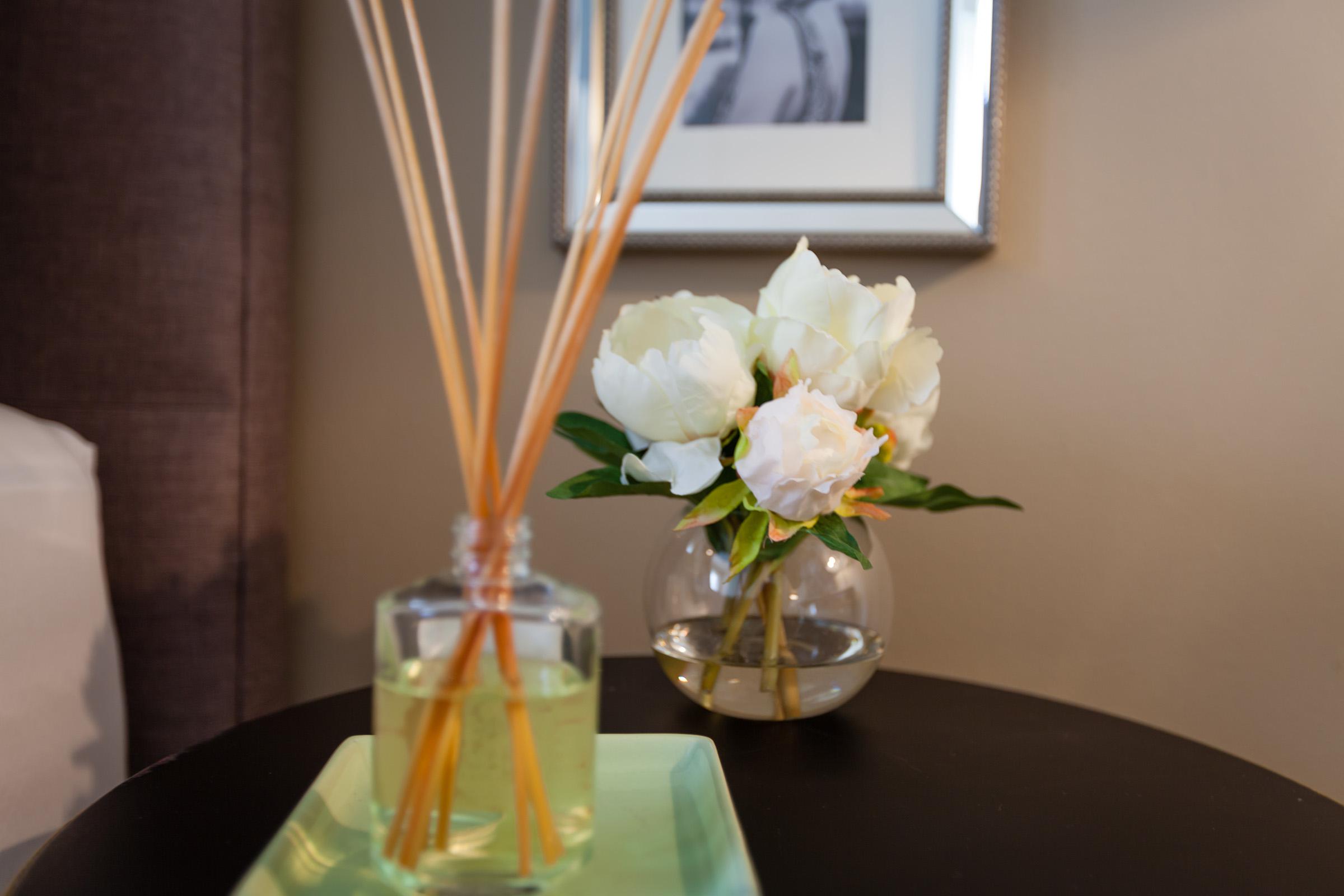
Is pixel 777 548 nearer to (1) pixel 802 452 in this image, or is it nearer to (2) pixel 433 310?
(1) pixel 802 452

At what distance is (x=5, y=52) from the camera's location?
94cm

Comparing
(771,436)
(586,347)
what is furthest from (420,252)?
(586,347)

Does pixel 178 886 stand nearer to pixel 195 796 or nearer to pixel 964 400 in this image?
pixel 195 796

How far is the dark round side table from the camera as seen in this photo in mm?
467

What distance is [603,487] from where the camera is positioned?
657 millimetres

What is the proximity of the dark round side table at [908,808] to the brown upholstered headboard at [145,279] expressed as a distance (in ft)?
1.14

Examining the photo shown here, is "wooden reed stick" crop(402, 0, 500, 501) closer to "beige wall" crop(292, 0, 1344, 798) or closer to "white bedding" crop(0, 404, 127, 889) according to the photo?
"white bedding" crop(0, 404, 127, 889)

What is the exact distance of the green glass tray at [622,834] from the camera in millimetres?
420

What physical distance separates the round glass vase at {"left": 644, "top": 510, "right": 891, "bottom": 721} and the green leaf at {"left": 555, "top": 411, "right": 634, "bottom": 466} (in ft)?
0.27

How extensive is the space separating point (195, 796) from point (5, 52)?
799mm

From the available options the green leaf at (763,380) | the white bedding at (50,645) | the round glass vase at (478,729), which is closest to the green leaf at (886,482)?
the green leaf at (763,380)

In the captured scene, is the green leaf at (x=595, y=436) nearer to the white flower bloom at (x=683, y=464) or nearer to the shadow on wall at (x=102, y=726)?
the white flower bloom at (x=683, y=464)

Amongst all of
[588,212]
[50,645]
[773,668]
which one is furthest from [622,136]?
[50,645]

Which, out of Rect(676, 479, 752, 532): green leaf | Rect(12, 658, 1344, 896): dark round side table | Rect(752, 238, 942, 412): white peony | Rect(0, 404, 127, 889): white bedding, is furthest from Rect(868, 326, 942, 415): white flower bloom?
Rect(0, 404, 127, 889): white bedding
